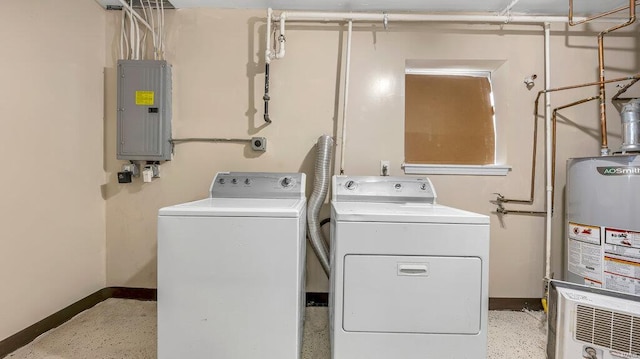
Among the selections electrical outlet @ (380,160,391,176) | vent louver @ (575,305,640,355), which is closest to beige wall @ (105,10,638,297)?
electrical outlet @ (380,160,391,176)

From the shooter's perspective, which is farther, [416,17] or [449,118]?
[449,118]

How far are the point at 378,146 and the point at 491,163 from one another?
3.24ft

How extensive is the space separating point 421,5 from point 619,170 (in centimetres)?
164

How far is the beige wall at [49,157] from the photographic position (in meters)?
1.35

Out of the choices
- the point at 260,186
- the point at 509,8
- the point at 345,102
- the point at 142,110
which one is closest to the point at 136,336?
the point at 260,186

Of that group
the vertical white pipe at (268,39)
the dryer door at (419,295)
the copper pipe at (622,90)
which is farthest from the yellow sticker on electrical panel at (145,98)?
the copper pipe at (622,90)

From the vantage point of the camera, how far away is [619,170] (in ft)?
4.73

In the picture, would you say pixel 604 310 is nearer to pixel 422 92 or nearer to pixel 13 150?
pixel 422 92

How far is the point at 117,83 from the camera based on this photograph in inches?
72.9

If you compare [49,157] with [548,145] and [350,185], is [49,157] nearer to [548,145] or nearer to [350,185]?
[350,185]

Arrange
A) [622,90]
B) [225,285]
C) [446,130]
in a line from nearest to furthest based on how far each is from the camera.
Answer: [225,285], [622,90], [446,130]

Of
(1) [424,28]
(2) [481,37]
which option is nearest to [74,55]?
(1) [424,28]

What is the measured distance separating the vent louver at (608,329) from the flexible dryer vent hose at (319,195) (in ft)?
4.26

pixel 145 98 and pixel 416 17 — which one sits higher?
pixel 416 17
